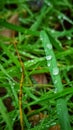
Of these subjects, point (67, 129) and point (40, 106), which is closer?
point (67, 129)

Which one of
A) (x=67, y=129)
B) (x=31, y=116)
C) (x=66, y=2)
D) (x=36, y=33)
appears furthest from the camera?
(x=66, y=2)

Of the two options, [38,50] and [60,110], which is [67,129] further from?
[38,50]

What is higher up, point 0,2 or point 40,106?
point 0,2

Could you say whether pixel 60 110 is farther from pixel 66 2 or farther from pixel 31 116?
pixel 66 2

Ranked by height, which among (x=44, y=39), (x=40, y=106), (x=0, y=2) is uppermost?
(x=0, y=2)

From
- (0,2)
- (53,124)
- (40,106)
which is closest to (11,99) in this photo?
(40,106)

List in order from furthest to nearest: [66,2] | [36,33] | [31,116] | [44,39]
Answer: [66,2], [36,33], [44,39], [31,116]

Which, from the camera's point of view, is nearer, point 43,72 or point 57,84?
point 57,84
